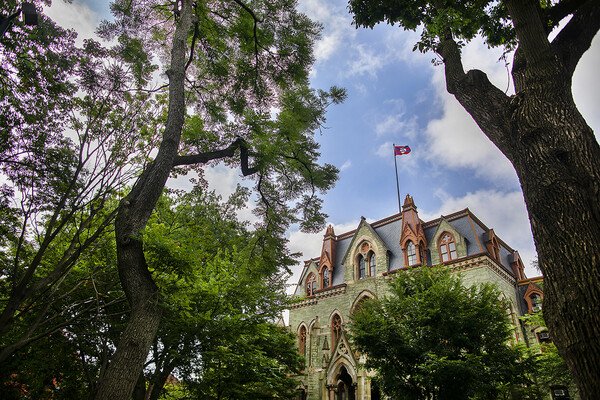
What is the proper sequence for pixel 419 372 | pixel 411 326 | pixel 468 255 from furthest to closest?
pixel 468 255
pixel 411 326
pixel 419 372

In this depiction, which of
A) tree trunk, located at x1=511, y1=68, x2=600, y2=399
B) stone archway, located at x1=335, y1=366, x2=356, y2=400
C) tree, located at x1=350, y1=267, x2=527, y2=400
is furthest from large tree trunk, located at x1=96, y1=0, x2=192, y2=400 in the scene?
stone archway, located at x1=335, y1=366, x2=356, y2=400

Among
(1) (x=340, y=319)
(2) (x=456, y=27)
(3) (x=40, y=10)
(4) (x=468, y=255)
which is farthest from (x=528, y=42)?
(1) (x=340, y=319)

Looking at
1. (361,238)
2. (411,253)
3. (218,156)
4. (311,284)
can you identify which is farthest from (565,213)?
(311,284)

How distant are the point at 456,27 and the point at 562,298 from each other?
492 cm

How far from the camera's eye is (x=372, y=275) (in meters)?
24.5

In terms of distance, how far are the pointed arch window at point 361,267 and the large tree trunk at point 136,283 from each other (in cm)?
2124

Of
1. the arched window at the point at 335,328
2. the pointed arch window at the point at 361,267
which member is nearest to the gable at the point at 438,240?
the pointed arch window at the point at 361,267

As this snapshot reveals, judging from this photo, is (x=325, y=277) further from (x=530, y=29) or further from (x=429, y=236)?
(x=530, y=29)

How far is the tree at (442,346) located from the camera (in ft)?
37.8

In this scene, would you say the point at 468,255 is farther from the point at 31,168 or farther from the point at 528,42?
the point at 31,168

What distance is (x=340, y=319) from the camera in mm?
24344

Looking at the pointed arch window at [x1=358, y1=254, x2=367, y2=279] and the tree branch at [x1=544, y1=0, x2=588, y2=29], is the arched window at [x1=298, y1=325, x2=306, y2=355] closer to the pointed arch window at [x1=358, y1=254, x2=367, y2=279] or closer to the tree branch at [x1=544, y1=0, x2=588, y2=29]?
the pointed arch window at [x1=358, y1=254, x2=367, y2=279]

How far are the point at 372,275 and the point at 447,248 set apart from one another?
5.63 metres


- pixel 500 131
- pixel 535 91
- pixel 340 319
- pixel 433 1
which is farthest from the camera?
pixel 340 319
